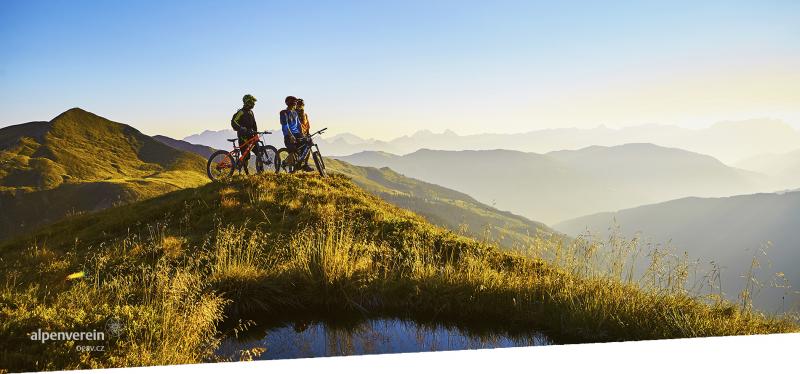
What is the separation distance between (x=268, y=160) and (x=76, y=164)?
5349mm

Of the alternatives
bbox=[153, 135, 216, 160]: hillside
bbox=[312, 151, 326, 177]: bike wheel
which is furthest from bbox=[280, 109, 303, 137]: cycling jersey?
bbox=[153, 135, 216, 160]: hillside

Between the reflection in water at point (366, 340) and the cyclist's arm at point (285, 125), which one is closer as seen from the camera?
the reflection in water at point (366, 340)

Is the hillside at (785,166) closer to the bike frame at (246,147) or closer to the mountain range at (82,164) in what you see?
the mountain range at (82,164)

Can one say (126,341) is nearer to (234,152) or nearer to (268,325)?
(268,325)

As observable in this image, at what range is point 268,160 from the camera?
46.9ft

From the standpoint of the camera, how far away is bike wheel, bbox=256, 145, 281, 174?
14.0 m

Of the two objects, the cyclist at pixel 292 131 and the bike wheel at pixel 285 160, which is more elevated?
the cyclist at pixel 292 131

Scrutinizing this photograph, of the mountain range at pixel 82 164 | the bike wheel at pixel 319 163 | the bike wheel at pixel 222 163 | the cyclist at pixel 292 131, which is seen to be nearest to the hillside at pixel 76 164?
the mountain range at pixel 82 164

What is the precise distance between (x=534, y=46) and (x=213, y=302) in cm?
679

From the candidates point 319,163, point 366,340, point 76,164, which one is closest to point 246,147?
point 319,163

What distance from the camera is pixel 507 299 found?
6.41 metres

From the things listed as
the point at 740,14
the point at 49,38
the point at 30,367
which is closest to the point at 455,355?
the point at 30,367

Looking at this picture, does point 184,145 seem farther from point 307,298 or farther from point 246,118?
point 307,298

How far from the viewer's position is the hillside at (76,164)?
788 cm
